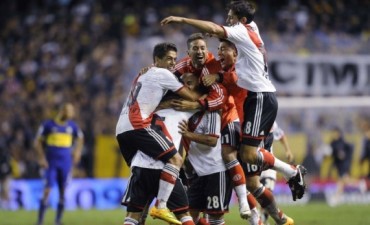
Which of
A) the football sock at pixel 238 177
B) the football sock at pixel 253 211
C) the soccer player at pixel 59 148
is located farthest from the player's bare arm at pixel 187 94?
the soccer player at pixel 59 148

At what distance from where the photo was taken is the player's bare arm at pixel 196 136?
12.0 m

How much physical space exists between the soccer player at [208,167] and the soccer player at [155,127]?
54 centimetres

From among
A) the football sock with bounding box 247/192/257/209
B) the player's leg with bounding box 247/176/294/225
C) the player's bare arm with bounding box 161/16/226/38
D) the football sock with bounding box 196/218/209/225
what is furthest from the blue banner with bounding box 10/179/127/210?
the player's bare arm with bounding box 161/16/226/38

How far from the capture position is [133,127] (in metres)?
11.5

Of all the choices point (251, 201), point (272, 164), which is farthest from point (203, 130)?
→ point (251, 201)

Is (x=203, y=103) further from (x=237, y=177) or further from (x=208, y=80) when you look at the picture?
(x=237, y=177)

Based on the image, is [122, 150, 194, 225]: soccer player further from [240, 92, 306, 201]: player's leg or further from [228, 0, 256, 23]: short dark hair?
[228, 0, 256, 23]: short dark hair

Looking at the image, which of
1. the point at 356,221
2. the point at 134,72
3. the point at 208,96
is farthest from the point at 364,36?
the point at 208,96

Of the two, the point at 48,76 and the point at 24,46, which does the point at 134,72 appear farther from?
the point at 24,46

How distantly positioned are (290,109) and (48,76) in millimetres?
6566

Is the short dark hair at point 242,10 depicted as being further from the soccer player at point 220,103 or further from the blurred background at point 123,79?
Answer: the blurred background at point 123,79

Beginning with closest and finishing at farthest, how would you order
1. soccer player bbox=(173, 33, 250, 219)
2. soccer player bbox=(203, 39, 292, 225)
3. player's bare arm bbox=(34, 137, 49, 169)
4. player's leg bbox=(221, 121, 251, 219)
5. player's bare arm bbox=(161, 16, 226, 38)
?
player's bare arm bbox=(161, 16, 226, 38) < soccer player bbox=(173, 33, 250, 219) < player's leg bbox=(221, 121, 251, 219) < soccer player bbox=(203, 39, 292, 225) < player's bare arm bbox=(34, 137, 49, 169)

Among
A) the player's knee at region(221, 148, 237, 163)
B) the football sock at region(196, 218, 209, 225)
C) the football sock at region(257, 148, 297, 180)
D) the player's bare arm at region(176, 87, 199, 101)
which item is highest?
the player's bare arm at region(176, 87, 199, 101)

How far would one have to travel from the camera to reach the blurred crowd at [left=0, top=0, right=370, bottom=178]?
25.7 metres
